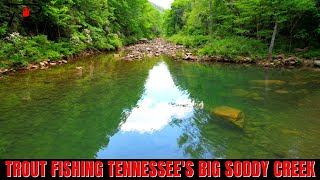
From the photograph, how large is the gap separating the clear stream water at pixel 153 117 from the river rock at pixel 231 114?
0.63 feet

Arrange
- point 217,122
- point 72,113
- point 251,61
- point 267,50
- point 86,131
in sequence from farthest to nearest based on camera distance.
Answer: point 267,50 → point 251,61 → point 72,113 → point 217,122 → point 86,131

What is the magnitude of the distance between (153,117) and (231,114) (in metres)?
2.49

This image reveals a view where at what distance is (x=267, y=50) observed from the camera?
22.3 m

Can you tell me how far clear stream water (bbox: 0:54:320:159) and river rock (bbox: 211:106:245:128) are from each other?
191 millimetres

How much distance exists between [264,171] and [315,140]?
2.35 m

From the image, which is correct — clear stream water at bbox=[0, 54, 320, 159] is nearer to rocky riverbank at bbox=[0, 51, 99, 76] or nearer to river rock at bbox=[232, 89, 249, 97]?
river rock at bbox=[232, 89, 249, 97]

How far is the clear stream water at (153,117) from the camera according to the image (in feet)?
20.9

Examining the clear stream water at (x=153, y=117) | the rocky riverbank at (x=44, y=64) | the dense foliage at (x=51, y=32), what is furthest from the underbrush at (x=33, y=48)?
the clear stream water at (x=153, y=117)

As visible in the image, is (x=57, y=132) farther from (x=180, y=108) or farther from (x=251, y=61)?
Result: (x=251, y=61)

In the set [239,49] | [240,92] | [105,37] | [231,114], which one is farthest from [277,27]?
[105,37]

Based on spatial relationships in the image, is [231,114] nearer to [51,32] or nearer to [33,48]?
[33,48]

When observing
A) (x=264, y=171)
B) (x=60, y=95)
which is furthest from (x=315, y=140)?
(x=60, y=95)

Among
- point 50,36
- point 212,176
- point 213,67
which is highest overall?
point 50,36

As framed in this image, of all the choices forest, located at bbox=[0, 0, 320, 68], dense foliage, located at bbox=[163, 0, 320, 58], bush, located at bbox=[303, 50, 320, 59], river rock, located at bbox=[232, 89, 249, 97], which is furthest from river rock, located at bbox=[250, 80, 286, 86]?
bush, located at bbox=[303, 50, 320, 59]
